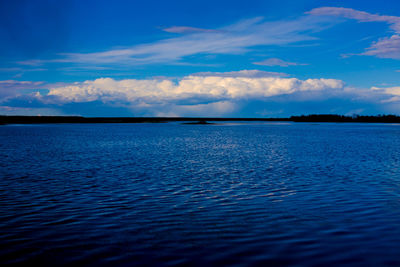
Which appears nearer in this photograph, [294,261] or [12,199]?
[294,261]

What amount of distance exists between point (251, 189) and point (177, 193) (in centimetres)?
405

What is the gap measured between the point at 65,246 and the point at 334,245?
7819 millimetres

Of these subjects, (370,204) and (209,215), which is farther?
(370,204)

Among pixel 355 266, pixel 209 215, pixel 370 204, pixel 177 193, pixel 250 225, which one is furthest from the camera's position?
pixel 177 193

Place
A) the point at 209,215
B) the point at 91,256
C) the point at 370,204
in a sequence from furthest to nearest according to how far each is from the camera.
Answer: the point at 370,204
the point at 209,215
the point at 91,256

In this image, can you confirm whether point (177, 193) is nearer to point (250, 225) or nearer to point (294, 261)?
point (250, 225)

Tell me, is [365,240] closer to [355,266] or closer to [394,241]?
[394,241]

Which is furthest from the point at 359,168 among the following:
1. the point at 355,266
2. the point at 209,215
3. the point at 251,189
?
the point at 355,266

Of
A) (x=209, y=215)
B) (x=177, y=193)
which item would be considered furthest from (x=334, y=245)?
(x=177, y=193)

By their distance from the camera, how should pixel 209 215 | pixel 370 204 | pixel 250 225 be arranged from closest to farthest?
pixel 250 225 → pixel 209 215 → pixel 370 204

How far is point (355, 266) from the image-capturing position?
8.88 m

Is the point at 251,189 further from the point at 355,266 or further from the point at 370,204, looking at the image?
the point at 355,266

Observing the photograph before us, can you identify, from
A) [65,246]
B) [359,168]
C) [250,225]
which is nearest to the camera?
A: [65,246]

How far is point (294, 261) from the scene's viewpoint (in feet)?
30.1
